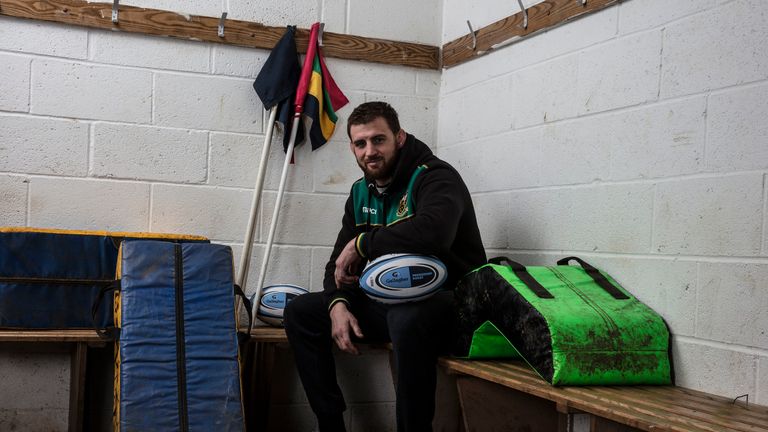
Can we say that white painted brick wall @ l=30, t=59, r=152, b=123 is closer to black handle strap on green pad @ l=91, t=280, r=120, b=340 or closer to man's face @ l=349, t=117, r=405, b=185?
black handle strap on green pad @ l=91, t=280, r=120, b=340

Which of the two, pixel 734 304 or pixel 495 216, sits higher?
pixel 495 216

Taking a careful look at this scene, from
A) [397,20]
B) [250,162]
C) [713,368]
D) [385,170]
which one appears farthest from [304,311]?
[397,20]

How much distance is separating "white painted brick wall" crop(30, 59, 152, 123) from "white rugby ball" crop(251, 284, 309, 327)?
902mm

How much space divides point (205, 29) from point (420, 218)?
1428 mm

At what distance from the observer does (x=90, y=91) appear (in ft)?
10.6

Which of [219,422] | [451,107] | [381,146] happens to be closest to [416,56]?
[451,107]

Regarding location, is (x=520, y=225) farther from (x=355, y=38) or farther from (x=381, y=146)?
(x=355, y=38)

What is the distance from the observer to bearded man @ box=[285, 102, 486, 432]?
255 cm

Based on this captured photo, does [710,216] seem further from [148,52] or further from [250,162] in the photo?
[148,52]

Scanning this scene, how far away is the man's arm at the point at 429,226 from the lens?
260 centimetres

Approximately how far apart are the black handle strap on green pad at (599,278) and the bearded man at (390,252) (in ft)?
1.15

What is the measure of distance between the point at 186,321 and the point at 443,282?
0.97 meters

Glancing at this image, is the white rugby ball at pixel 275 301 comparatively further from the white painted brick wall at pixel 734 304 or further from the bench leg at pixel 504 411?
the white painted brick wall at pixel 734 304

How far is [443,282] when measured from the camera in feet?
8.56
